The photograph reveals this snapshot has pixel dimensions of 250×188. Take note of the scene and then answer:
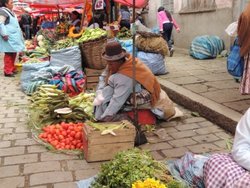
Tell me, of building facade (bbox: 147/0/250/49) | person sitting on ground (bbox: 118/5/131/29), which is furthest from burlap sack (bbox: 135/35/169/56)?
person sitting on ground (bbox: 118/5/131/29)

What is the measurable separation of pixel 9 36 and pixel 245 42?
6603 millimetres

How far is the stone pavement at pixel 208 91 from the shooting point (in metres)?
5.07

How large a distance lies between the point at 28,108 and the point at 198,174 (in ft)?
12.5

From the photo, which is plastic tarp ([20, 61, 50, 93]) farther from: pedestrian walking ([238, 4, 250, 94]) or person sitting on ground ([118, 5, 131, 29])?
person sitting on ground ([118, 5, 131, 29])

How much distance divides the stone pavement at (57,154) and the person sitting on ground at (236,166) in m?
1.28

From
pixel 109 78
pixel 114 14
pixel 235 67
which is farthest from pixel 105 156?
pixel 114 14

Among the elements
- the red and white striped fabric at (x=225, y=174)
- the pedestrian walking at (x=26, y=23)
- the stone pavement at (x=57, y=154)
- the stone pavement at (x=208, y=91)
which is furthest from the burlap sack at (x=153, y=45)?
the pedestrian walking at (x=26, y=23)

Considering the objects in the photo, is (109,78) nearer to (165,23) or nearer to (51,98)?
(51,98)

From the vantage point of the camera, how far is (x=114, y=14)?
12656 mm

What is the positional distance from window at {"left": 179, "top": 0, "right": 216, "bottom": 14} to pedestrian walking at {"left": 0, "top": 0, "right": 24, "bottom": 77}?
206 inches

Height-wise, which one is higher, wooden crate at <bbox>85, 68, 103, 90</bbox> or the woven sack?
the woven sack

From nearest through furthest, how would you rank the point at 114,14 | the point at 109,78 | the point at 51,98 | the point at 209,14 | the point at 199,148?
the point at 199,148 → the point at 109,78 → the point at 51,98 → the point at 209,14 → the point at 114,14

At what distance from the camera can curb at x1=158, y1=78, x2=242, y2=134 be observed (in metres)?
4.82

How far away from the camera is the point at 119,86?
A: 14.9 ft
